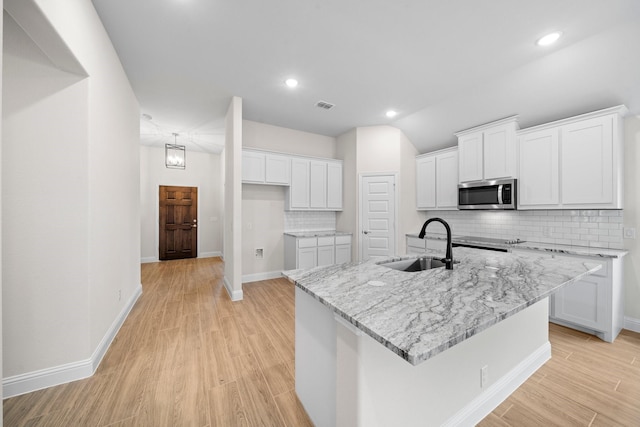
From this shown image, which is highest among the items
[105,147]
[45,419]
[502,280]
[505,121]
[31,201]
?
[505,121]

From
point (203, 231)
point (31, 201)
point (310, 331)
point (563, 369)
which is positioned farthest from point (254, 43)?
point (203, 231)

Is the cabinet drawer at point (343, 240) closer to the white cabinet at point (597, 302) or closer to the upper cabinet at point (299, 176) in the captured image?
the upper cabinet at point (299, 176)

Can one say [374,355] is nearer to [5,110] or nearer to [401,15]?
[401,15]

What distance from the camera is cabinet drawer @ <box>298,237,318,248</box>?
447 cm

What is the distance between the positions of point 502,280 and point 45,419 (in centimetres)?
286

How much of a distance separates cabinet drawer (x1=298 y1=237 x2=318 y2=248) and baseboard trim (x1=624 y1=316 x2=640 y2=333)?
3901 millimetres

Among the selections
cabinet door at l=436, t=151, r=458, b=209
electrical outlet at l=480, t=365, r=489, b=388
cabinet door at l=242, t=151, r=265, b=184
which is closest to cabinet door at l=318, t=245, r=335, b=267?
cabinet door at l=242, t=151, r=265, b=184

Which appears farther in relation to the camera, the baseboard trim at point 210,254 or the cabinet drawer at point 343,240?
the baseboard trim at point 210,254

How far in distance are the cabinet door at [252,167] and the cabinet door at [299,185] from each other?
1.88 feet

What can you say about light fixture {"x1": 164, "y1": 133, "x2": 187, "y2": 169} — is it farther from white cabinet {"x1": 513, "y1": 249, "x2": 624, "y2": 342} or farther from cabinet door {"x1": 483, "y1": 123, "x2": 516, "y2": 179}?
white cabinet {"x1": 513, "y1": 249, "x2": 624, "y2": 342}

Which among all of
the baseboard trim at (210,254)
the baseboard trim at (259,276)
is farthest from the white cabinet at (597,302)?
the baseboard trim at (210,254)

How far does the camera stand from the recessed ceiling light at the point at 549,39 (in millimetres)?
2312

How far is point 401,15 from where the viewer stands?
216 centimetres

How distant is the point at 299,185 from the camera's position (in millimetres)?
4789
